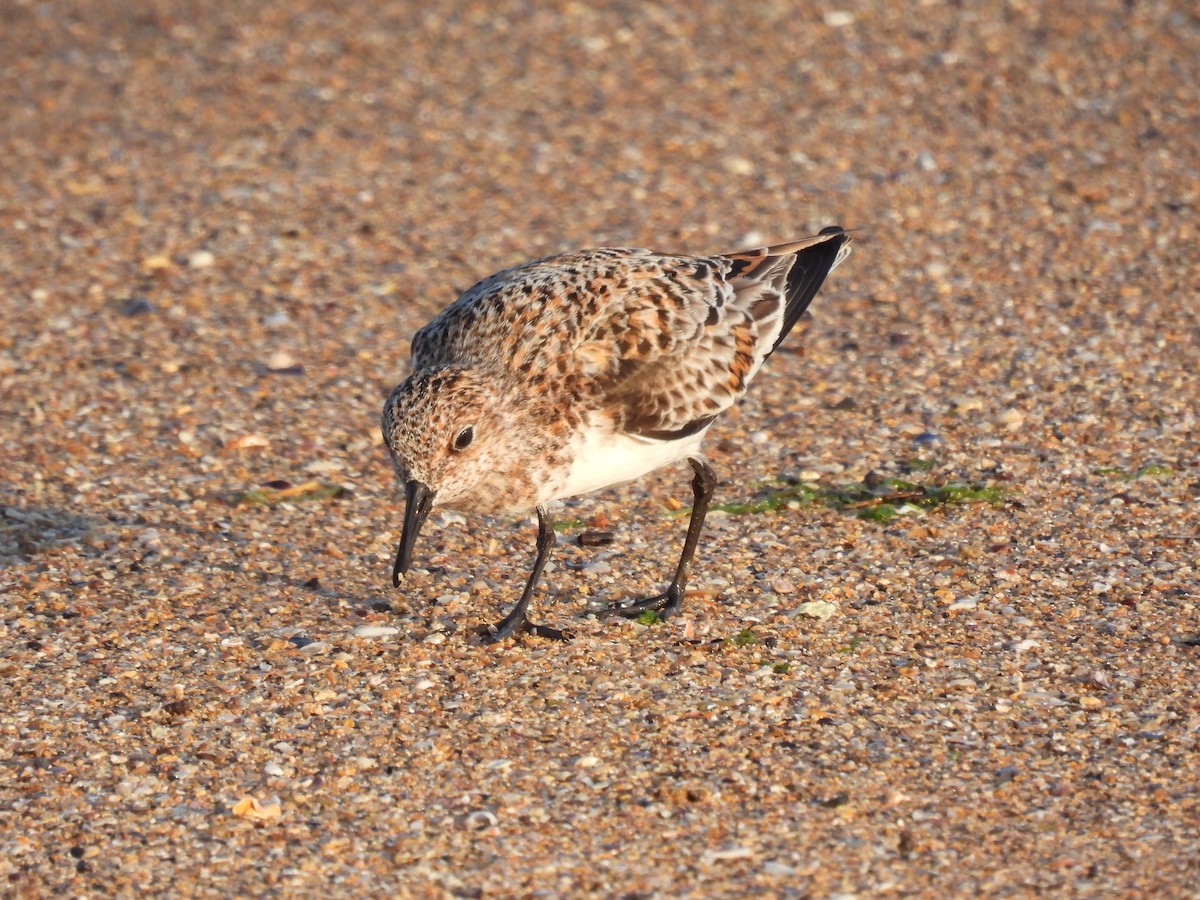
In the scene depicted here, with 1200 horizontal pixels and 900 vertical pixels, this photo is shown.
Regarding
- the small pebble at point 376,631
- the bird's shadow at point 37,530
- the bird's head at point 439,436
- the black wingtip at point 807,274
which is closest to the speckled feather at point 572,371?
the bird's head at point 439,436

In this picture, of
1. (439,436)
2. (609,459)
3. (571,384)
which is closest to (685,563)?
(609,459)

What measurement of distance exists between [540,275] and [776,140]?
5517 millimetres

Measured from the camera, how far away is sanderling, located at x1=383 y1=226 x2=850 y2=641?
591 cm

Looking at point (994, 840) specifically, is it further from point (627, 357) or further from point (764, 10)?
point (764, 10)

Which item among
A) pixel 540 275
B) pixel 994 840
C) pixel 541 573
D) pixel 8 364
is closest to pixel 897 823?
pixel 994 840

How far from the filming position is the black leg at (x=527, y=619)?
252 inches

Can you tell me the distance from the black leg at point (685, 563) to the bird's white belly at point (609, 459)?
42 centimetres

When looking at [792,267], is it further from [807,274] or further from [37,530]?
[37,530]

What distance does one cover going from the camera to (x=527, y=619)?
6508 millimetres

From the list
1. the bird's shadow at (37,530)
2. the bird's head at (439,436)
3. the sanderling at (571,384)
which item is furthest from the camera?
the bird's shadow at (37,530)

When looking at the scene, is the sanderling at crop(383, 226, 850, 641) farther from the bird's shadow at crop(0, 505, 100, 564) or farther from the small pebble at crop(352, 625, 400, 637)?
the bird's shadow at crop(0, 505, 100, 564)

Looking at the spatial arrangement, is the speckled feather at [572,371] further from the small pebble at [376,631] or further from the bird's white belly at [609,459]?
the small pebble at [376,631]

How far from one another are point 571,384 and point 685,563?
96 cm

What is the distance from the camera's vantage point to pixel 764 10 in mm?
13359
